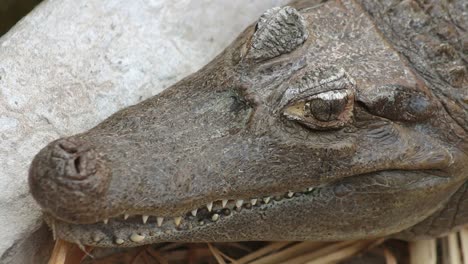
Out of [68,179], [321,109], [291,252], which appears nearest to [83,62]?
[68,179]

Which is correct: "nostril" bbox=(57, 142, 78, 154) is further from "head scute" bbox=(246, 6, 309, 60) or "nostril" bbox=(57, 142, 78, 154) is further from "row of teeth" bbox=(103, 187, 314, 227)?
"head scute" bbox=(246, 6, 309, 60)

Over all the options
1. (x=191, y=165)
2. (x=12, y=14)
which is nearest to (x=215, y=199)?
(x=191, y=165)

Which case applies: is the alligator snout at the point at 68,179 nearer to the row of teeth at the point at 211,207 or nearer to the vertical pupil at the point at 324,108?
the row of teeth at the point at 211,207

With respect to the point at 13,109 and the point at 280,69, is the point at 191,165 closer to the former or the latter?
the point at 280,69

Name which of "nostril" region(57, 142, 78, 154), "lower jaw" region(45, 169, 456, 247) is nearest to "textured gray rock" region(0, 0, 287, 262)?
"lower jaw" region(45, 169, 456, 247)

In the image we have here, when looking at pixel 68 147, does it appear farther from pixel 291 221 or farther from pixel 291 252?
pixel 291 252

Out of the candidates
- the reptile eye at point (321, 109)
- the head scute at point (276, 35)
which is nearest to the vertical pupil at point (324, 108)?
the reptile eye at point (321, 109)
